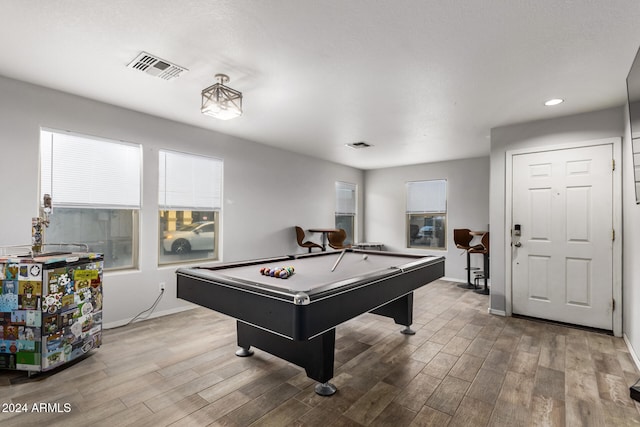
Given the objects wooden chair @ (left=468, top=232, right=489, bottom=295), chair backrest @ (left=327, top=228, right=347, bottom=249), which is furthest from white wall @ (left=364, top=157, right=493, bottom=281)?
chair backrest @ (left=327, top=228, right=347, bottom=249)

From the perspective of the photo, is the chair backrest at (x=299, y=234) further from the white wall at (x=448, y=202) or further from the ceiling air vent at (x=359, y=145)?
the white wall at (x=448, y=202)

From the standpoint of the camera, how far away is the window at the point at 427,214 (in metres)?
6.51

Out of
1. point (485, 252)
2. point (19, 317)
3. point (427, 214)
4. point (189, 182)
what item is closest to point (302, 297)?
point (19, 317)

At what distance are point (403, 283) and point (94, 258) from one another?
2.75 meters

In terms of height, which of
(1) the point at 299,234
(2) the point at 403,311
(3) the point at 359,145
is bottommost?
(2) the point at 403,311

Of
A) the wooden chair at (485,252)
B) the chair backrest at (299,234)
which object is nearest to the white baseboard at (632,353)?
the wooden chair at (485,252)

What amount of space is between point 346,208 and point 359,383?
16.8 ft

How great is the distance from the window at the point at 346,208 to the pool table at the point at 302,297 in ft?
12.4

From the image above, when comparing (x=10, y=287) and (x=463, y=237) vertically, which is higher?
(x=463, y=237)

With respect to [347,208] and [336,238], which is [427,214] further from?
[336,238]

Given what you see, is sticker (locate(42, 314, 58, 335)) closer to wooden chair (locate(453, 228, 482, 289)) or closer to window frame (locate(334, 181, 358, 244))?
window frame (locate(334, 181, 358, 244))

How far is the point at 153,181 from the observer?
379cm

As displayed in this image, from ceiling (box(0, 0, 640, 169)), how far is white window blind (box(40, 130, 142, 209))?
0.52 meters

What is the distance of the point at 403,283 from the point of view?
8.31ft
